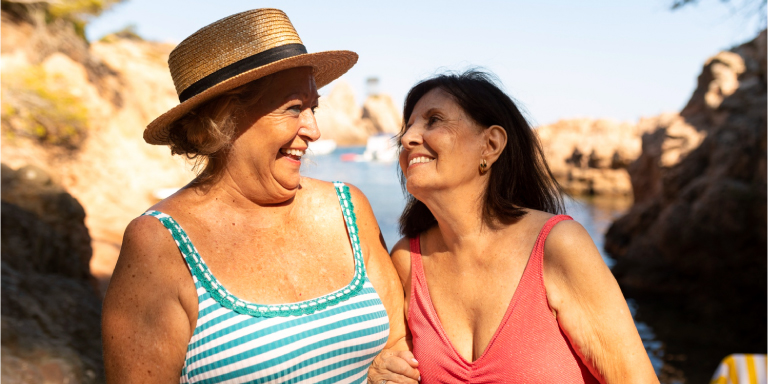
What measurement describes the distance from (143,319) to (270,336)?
43 cm

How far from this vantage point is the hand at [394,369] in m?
2.47

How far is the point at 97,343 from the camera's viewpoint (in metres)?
4.43

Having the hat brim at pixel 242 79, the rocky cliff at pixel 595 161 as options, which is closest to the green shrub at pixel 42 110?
the hat brim at pixel 242 79

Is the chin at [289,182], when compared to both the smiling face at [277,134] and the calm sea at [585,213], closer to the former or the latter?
the smiling face at [277,134]

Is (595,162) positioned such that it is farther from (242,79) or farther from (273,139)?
(242,79)

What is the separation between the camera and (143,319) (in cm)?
201

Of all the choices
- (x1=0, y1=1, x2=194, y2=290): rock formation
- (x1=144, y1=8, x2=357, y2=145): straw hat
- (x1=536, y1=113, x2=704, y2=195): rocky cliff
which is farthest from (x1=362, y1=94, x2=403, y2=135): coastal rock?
(x1=144, y1=8, x2=357, y2=145): straw hat

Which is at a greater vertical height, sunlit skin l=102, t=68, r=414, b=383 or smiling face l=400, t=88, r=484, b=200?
smiling face l=400, t=88, r=484, b=200

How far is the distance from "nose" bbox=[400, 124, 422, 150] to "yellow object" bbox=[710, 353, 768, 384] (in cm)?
355

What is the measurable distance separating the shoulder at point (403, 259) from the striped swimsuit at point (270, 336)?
17.6 inches

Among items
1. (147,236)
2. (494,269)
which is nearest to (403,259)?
(494,269)

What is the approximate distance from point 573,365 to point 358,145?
119222 millimetres

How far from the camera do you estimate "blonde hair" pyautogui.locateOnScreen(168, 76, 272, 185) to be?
2.30 m

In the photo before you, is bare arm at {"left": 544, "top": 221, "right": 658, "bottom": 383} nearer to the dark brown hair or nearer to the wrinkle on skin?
the dark brown hair
